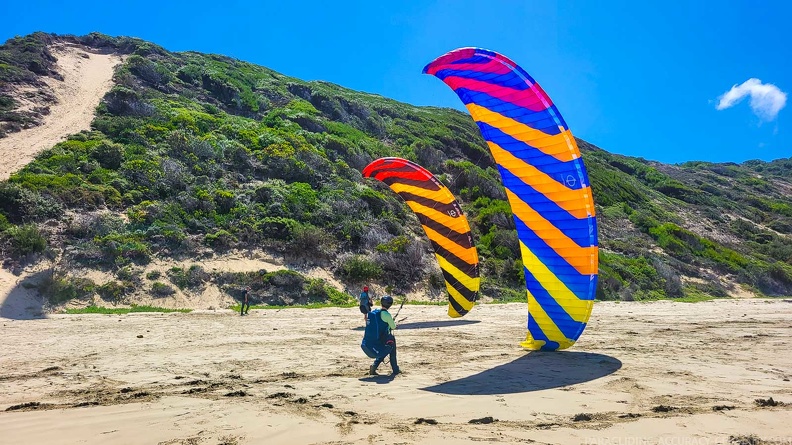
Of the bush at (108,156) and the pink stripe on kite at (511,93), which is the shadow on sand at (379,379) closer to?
the pink stripe on kite at (511,93)

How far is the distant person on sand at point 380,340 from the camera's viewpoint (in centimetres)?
613

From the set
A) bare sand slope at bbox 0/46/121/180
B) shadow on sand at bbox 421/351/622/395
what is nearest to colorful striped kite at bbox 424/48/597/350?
shadow on sand at bbox 421/351/622/395

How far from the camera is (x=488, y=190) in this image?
32.7 metres

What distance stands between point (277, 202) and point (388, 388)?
1895 cm

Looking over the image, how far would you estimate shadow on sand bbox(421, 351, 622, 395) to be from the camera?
522 cm

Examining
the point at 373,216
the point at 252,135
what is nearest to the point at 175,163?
the point at 252,135

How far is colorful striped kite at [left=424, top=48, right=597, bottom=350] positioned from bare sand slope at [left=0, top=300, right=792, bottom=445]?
78cm

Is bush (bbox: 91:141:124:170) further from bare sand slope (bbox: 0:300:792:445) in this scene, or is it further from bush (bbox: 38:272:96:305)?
bare sand slope (bbox: 0:300:792:445)

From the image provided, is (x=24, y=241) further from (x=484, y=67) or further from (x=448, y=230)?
(x=484, y=67)

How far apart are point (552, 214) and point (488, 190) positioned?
26.4 m

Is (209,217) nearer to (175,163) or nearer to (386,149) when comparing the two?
(175,163)

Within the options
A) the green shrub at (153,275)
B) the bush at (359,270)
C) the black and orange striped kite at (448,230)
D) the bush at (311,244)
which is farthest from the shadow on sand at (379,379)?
the bush at (311,244)

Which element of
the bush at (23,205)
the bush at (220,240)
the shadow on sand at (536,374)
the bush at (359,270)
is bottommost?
the shadow on sand at (536,374)

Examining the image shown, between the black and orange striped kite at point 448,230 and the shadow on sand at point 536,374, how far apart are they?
5957mm
